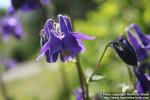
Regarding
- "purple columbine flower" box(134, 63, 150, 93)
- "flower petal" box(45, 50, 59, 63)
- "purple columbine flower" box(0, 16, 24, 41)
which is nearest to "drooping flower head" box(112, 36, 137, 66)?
"purple columbine flower" box(134, 63, 150, 93)

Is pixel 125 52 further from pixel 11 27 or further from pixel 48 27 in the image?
pixel 11 27

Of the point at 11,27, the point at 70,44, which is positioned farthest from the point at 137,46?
the point at 11,27

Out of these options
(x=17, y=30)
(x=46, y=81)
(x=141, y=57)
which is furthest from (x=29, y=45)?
(x=141, y=57)

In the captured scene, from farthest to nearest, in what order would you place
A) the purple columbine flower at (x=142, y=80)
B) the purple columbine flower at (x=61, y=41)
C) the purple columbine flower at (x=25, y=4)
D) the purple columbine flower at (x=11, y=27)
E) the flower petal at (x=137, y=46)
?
the purple columbine flower at (x=11, y=27)
the purple columbine flower at (x=25, y=4)
the flower petal at (x=137, y=46)
the purple columbine flower at (x=142, y=80)
the purple columbine flower at (x=61, y=41)

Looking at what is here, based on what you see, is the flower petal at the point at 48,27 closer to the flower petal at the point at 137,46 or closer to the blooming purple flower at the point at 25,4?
the flower petal at the point at 137,46

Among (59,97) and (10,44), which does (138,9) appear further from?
(10,44)

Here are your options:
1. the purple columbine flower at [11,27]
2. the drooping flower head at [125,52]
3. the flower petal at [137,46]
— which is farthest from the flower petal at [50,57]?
the purple columbine flower at [11,27]

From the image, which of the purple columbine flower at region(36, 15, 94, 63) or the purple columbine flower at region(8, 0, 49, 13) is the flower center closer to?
the purple columbine flower at region(36, 15, 94, 63)

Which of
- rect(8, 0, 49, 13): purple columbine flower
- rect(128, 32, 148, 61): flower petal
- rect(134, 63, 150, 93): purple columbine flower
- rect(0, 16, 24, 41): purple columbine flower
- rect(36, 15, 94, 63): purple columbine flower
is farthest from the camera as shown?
rect(0, 16, 24, 41): purple columbine flower

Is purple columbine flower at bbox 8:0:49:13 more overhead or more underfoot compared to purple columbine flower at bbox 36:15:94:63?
more overhead
